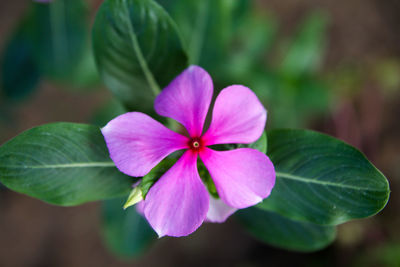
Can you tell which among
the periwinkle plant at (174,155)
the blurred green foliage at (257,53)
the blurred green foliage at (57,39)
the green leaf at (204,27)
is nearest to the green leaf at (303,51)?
the blurred green foliage at (257,53)

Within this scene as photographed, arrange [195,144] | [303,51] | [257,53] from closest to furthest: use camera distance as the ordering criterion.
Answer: [195,144], [303,51], [257,53]

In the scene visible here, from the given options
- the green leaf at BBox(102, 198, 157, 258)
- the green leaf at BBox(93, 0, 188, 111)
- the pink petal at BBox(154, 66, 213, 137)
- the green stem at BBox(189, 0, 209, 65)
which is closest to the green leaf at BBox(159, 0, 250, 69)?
the green stem at BBox(189, 0, 209, 65)

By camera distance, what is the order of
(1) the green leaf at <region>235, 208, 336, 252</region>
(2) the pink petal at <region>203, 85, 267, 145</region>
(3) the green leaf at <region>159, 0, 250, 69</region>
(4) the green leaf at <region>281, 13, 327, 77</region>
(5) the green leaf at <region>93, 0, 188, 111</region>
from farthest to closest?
(4) the green leaf at <region>281, 13, 327, 77</region> → (3) the green leaf at <region>159, 0, 250, 69</region> → (1) the green leaf at <region>235, 208, 336, 252</region> → (5) the green leaf at <region>93, 0, 188, 111</region> → (2) the pink petal at <region>203, 85, 267, 145</region>

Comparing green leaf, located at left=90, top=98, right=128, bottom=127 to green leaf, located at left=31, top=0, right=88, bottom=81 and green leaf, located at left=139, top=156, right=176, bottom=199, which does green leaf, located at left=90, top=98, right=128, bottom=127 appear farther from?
green leaf, located at left=139, top=156, right=176, bottom=199

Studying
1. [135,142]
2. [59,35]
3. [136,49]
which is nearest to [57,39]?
[59,35]

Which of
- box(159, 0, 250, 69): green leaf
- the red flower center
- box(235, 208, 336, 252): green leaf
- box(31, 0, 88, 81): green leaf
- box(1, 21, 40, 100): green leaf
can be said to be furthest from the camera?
box(1, 21, 40, 100): green leaf

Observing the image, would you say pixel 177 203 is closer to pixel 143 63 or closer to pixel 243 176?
pixel 243 176

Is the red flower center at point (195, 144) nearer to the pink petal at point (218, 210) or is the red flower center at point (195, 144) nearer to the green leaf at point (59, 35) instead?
the pink petal at point (218, 210)

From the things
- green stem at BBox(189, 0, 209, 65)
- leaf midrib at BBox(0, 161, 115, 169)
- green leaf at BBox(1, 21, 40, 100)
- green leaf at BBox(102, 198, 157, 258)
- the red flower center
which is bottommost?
green leaf at BBox(102, 198, 157, 258)
